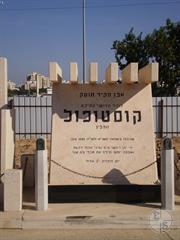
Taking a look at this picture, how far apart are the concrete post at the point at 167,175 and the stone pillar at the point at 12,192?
257 centimetres

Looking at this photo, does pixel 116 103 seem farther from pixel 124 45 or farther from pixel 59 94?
pixel 124 45

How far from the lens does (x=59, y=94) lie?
1041 centimetres

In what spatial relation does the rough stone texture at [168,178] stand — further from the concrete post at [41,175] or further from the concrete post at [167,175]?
the concrete post at [41,175]

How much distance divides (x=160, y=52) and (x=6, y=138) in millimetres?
35221

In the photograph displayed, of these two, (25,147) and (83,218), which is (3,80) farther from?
(25,147)

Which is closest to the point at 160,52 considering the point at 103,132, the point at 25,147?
the point at 25,147

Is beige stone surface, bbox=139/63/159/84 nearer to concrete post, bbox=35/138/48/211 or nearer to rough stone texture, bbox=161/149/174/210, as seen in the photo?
rough stone texture, bbox=161/149/174/210

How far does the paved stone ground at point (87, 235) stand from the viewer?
24.0 ft

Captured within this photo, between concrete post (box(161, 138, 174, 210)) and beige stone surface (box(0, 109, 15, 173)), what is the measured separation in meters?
3.01

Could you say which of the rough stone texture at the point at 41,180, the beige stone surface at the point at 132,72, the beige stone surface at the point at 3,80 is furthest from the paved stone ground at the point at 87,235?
the beige stone surface at the point at 132,72

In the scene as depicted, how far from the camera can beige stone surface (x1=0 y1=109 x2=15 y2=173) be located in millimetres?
9297

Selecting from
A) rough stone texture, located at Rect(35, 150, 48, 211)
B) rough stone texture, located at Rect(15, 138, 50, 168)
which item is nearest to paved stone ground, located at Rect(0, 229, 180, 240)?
rough stone texture, located at Rect(35, 150, 48, 211)

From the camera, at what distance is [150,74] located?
31.6ft

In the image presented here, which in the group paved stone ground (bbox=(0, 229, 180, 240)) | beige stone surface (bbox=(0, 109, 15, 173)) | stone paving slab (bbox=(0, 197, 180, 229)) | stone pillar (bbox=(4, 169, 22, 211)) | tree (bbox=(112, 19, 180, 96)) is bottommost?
paved stone ground (bbox=(0, 229, 180, 240))
